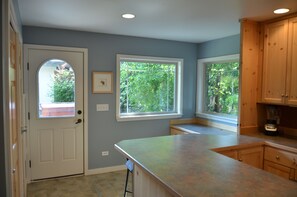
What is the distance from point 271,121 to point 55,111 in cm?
321

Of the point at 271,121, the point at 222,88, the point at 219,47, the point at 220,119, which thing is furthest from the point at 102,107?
the point at 271,121

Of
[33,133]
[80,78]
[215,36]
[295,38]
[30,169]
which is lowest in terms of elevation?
[30,169]

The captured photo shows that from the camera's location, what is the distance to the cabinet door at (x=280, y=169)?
8.62 ft

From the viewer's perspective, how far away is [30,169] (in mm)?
3803

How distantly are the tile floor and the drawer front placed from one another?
6.18 ft

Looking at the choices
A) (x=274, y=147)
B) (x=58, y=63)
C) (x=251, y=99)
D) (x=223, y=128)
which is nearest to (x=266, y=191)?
(x=274, y=147)

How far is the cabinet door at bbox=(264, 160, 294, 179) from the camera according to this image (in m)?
2.63

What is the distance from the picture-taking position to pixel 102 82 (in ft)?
13.7

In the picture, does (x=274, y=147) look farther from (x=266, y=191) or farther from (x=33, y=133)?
(x=33, y=133)

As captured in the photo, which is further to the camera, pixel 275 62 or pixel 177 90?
pixel 177 90

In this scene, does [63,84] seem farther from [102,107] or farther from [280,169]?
[280,169]

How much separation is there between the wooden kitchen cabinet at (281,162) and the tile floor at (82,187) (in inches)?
73.2

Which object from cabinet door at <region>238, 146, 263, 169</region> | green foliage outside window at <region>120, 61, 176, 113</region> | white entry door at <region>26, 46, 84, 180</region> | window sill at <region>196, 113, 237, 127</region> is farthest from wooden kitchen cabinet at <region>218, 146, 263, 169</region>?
white entry door at <region>26, 46, 84, 180</region>

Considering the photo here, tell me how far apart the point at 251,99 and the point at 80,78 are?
263 centimetres
